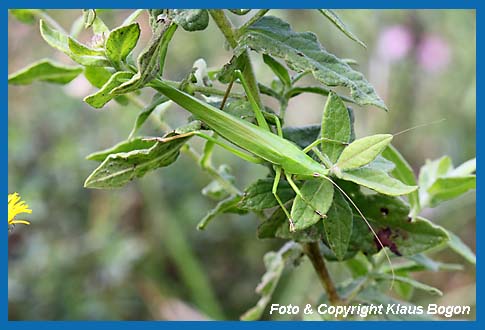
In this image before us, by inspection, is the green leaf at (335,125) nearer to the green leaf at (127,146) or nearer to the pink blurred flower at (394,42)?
the green leaf at (127,146)

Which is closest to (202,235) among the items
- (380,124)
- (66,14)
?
(380,124)

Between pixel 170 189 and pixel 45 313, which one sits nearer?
pixel 45 313

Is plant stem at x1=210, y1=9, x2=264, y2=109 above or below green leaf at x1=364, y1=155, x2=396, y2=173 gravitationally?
above

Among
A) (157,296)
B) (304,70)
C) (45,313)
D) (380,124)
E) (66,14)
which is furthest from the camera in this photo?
(66,14)

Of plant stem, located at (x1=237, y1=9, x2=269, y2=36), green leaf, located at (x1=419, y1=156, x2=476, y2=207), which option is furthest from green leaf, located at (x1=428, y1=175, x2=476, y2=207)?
plant stem, located at (x1=237, y1=9, x2=269, y2=36)

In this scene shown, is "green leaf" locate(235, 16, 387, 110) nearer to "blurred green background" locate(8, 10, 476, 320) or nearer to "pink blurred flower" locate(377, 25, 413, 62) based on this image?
"blurred green background" locate(8, 10, 476, 320)

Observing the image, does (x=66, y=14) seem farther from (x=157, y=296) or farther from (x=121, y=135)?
(x=157, y=296)
